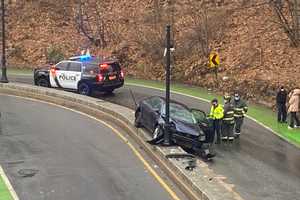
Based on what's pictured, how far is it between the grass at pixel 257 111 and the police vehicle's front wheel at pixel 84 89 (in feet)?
15.0

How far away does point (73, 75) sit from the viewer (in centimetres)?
3034

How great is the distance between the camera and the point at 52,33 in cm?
4581

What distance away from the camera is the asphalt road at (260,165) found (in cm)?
1589

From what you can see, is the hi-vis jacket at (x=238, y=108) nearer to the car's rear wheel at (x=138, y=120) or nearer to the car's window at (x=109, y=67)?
the car's rear wheel at (x=138, y=120)

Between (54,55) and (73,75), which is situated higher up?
(54,55)

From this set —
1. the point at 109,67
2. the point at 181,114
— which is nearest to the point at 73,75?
the point at 109,67

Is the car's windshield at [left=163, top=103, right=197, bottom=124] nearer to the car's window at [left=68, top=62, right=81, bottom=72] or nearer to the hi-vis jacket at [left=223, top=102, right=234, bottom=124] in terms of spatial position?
the hi-vis jacket at [left=223, top=102, right=234, bottom=124]

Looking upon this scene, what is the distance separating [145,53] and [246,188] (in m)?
23.6

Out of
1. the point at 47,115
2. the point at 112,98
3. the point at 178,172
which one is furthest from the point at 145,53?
the point at 178,172

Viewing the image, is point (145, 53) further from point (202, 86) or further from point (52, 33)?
point (52, 33)

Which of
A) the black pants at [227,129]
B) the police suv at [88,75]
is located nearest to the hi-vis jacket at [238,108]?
the black pants at [227,129]

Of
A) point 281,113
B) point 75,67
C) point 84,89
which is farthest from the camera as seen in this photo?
point 75,67

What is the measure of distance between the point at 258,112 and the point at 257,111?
0.22 metres

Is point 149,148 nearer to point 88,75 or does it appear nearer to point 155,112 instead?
point 155,112
